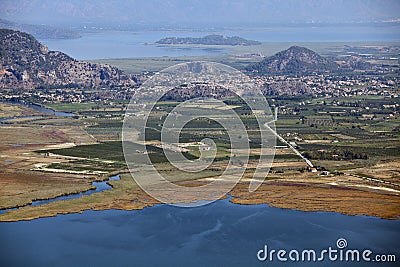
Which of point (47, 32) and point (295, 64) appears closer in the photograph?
point (295, 64)

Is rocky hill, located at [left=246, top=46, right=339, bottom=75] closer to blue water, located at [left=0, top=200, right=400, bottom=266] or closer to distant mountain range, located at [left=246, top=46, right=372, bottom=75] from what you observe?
distant mountain range, located at [left=246, top=46, right=372, bottom=75]

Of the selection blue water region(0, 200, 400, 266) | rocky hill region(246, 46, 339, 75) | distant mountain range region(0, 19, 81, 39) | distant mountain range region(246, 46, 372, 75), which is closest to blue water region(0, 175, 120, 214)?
blue water region(0, 200, 400, 266)

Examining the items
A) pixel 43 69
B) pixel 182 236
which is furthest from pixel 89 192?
pixel 43 69

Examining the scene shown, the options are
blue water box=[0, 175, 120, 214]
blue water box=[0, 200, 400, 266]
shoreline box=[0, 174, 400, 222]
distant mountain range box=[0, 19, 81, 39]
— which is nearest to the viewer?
blue water box=[0, 200, 400, 266]

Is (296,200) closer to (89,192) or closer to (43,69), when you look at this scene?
(89,192)

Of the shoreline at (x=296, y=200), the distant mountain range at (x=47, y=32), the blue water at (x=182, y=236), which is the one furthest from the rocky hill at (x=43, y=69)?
the distant mountain range at (x=47, y=32)

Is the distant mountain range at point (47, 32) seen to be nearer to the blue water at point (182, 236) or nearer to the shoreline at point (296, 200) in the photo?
the shoreline at point (296, 200)

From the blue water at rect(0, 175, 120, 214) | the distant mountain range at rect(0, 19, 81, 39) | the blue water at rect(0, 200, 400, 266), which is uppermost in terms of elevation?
the distant mountain range at rect(0, 19, 81, 39)
